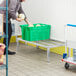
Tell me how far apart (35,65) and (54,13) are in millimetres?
1671

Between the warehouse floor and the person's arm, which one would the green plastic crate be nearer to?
the warehouse floor

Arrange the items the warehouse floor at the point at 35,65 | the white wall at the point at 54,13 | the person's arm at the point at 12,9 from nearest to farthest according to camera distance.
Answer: the warehouse floor at the point at 35,65
the person's arm at the point at 12,9
the white wall at the point at 54,13

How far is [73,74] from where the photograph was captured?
396cm

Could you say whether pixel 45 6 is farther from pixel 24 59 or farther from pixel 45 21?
pixel 24 59

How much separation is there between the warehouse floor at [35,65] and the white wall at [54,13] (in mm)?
703

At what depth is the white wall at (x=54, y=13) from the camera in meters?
5.07

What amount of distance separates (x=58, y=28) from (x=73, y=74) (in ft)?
5.69

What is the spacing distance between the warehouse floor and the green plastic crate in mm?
454

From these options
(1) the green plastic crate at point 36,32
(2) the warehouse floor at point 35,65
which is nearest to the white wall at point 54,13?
(1) the green plastic crate at point 36,32

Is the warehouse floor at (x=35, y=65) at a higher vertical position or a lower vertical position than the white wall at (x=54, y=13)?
lower

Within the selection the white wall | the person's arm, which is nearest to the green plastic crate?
the white wall

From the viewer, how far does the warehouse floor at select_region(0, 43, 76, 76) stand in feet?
13.1

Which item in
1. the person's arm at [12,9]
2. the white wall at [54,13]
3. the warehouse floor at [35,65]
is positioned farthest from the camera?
the white wall at [54,13]

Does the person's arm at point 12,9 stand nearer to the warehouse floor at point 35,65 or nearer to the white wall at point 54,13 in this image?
the warehouse floor at point 35,65
